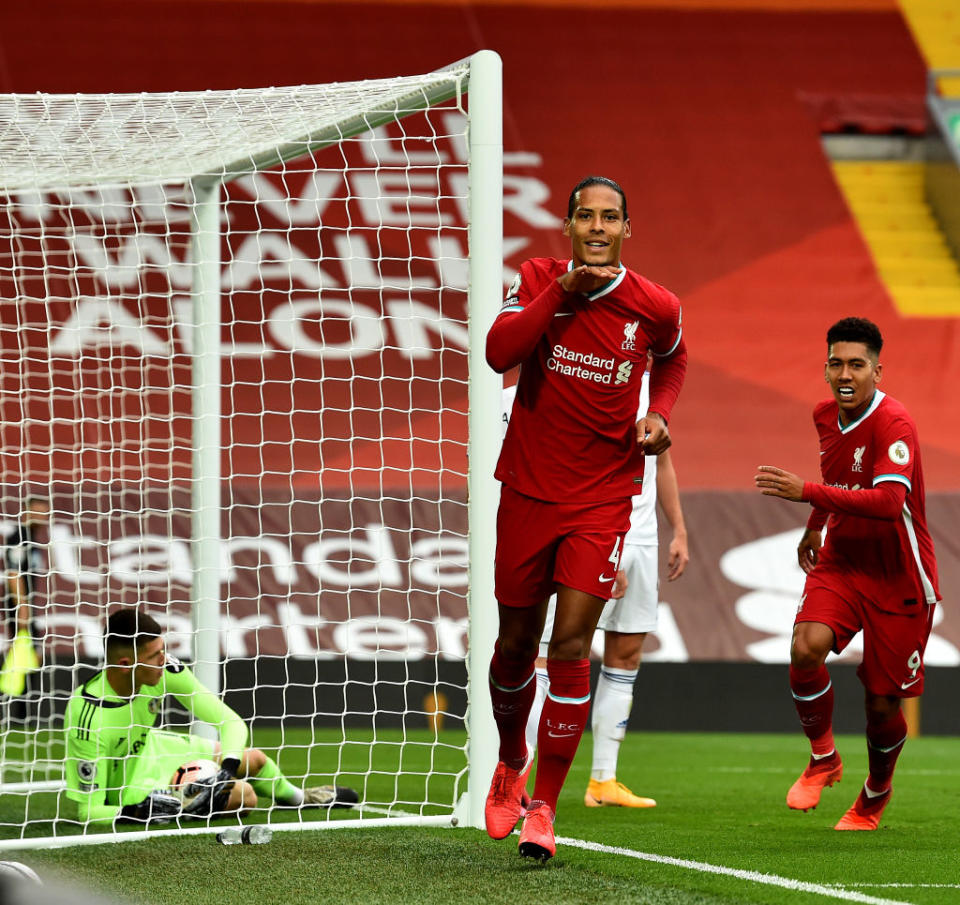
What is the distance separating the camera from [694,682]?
1045cm

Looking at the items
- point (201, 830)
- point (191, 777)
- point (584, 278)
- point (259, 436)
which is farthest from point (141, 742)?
point (259, 436)

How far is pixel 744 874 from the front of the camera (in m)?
4.06

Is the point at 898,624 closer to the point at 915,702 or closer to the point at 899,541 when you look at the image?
the point at 899,541

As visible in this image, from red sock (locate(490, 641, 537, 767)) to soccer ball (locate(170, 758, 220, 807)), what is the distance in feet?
4.88

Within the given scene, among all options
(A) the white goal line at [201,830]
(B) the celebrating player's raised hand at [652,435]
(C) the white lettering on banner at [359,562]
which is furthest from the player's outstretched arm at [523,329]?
(C) the white lettering on banner at [359,562]

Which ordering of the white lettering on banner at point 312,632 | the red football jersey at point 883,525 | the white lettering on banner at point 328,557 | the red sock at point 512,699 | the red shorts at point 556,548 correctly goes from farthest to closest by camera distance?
the white lettering on banner at point 328,557
the white lettering on banner at point 312,632
the red football jersey at point 883,525
the red sock at point 512,699
the red shorts at point 556,548

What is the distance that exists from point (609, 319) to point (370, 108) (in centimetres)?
178

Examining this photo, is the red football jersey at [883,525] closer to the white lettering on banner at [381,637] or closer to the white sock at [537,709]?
the white sock at [537,709]

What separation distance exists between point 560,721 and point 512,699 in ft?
0.73

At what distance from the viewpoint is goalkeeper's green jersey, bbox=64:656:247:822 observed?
18.2 feet

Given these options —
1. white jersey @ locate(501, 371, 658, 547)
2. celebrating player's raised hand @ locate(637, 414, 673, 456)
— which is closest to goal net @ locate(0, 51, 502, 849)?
white jersey @ locate(501, 371, 658, 547)

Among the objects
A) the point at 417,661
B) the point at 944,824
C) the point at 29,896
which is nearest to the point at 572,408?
the point at 944,824

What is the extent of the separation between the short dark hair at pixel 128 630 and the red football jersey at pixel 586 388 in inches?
77.7

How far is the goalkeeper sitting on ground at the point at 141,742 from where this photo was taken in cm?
549
